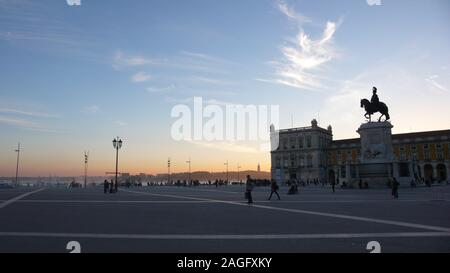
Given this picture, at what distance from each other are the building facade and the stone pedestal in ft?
131

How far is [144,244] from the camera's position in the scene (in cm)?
666

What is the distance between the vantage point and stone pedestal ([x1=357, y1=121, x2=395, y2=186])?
33.2 metres

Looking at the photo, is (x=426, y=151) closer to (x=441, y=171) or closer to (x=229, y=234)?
(x=441, y=171)

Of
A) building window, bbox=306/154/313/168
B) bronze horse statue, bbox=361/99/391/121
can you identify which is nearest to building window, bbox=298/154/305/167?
building window, bbox=306/154/313/168

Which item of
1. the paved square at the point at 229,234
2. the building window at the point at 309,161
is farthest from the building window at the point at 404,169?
the building window at the point at 309,161

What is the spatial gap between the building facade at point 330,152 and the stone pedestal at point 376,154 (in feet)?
131

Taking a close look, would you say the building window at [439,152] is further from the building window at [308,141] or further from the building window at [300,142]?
the building window at [300,142]

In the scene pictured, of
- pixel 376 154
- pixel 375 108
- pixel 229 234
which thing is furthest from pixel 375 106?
pixel 229 234

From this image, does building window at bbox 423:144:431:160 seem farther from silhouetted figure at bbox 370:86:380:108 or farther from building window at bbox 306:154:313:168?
silhouetted figure at bbox 370:86:380:108

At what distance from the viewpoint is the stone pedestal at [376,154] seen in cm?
3319

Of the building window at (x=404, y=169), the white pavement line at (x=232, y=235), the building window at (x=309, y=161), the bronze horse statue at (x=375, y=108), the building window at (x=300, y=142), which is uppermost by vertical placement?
the building window at (x=300, y=142)
